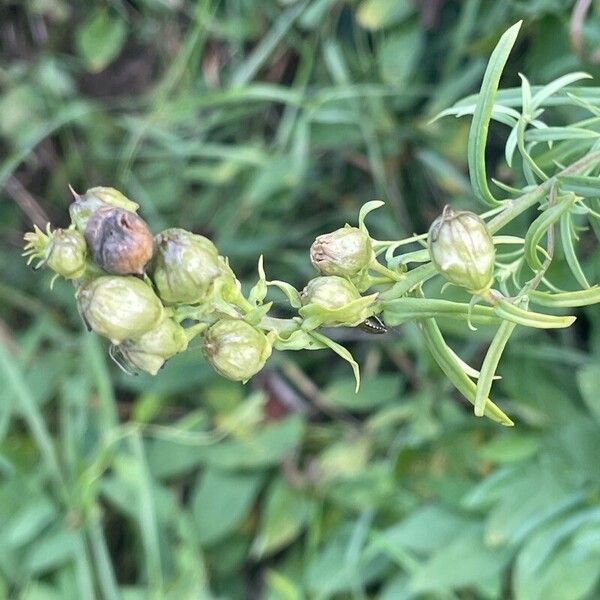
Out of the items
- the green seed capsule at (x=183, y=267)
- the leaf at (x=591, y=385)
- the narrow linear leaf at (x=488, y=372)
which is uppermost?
the green seed capsule at (x=183, y=267)

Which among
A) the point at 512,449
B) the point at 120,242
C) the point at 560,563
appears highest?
the point at 120,242

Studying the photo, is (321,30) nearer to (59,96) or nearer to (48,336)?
(59,96)

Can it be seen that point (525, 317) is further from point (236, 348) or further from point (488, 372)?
point (236, 348)

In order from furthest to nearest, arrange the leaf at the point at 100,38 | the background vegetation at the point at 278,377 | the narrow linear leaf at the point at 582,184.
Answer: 1. the leaf at the point at 100,38
2. the background vegetation at the point at 278,377
3. the narrow linear leaf at the point at 582,184

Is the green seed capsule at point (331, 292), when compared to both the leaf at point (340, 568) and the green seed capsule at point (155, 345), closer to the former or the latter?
the green seed capsule at point (155, 345)

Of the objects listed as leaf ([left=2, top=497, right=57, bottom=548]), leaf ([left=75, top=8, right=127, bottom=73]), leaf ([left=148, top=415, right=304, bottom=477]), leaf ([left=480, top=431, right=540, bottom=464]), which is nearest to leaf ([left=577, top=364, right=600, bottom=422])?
leaf ([left=480, top=431, right=540, bottom=464])

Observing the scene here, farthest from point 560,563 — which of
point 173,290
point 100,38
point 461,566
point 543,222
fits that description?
point 100,38

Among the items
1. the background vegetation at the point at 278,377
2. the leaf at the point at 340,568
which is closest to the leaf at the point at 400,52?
the background vegetation at the point at 278,377
